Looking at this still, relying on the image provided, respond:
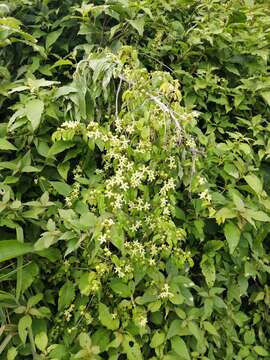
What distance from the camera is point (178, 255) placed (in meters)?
1.30

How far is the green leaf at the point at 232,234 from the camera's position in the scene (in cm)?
141

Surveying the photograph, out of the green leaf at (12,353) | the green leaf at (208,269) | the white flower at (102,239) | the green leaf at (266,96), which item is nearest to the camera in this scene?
the white flower at (102,239)

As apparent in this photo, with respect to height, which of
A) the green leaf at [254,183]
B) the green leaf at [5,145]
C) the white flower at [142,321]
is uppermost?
the green leaf at [5,145]

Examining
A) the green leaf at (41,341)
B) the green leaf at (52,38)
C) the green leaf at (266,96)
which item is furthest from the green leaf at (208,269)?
the green leaf at (52,38)

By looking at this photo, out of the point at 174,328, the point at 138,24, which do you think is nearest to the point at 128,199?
the point at 174,328

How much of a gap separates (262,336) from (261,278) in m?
0.25

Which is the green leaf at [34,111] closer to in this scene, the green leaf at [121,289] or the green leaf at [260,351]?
the green leaf at [121,289]

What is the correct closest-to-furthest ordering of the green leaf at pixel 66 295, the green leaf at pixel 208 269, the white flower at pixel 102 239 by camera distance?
the white flower at pixel 102 239 < the green leaf at pixel 66 295 < the green leaf at pixel 208 269

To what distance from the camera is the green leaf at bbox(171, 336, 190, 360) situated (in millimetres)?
1355

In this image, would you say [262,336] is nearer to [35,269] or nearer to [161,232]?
[161,232]

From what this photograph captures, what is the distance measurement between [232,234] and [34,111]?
79 cm

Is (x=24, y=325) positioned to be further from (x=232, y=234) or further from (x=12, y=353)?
(x=232, y=234)

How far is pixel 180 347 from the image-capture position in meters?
1.37

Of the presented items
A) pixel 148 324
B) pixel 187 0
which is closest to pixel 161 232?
pixel 148 324
